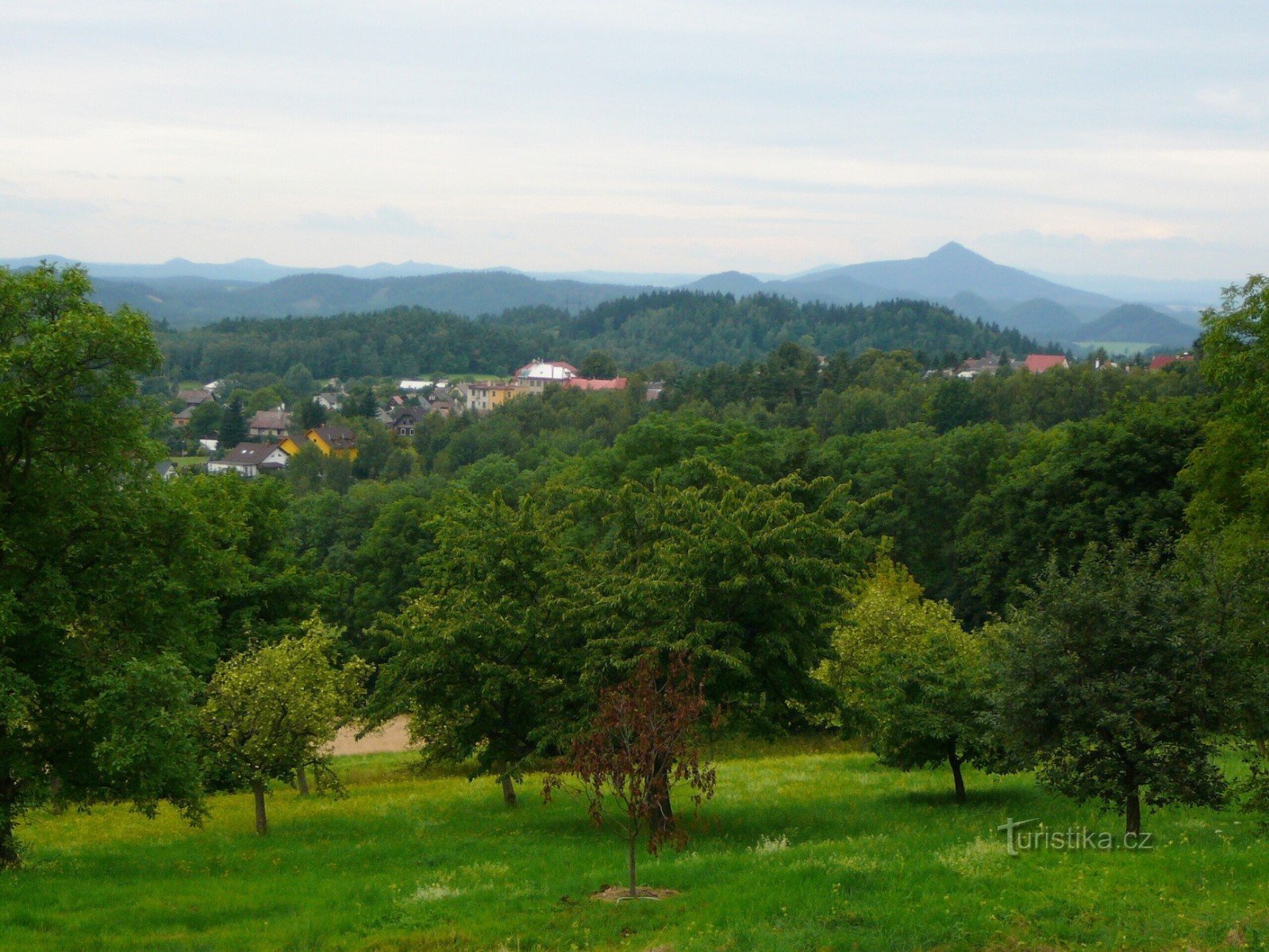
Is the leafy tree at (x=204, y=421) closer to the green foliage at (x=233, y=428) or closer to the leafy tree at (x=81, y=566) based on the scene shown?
the green foliage at (x=233, y=428)

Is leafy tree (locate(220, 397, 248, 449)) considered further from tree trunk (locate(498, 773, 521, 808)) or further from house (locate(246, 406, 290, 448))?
tree trunk (locate(498, 773, 521, 808))

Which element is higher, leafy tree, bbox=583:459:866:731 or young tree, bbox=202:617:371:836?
leafy tree, bbox=583:459:866:731

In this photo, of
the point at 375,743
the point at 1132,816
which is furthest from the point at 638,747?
the point at 375,743

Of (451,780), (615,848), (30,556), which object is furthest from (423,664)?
(451,780)

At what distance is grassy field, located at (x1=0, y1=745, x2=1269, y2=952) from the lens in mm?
13477

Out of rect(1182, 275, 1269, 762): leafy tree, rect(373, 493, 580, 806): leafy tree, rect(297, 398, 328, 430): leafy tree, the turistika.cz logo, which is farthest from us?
rect(297, 398, 328, 430): leafy tree

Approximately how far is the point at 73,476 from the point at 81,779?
15.7 ft

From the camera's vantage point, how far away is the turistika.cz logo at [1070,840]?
1647 cm

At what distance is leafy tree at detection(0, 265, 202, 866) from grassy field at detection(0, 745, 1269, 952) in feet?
5.96

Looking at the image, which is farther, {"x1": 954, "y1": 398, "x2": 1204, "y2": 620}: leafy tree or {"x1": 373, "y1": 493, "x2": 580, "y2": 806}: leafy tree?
{"x1": 954, "y1": 398, "x2": 1204, "y2": 620}: leafy tree

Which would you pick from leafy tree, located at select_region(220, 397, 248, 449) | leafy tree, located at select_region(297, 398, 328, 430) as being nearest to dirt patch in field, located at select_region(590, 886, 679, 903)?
leafy tree, located at select_region(297, 398, 328, 430)

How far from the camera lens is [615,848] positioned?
1959 cm

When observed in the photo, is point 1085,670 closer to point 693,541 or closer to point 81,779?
point 693,541

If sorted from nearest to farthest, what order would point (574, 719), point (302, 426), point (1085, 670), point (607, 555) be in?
point (1085, 670), point (574, 719), point (607, 555), point (302, 426)
